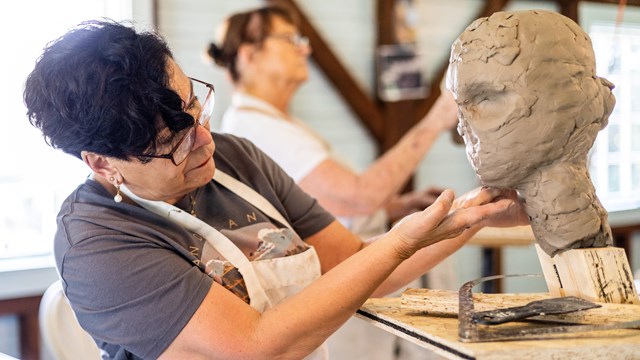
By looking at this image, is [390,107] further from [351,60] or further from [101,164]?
[101,164]

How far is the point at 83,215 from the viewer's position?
4.26 ft

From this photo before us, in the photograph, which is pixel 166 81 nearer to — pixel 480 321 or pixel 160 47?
pixel 160 47

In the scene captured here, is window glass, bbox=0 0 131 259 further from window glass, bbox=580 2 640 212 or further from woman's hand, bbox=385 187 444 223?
window glass, bbox=580 2 640 212

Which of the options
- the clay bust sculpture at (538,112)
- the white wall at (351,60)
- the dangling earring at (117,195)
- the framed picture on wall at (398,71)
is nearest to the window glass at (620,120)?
the white wall at (351,60)

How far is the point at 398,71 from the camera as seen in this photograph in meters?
3.66

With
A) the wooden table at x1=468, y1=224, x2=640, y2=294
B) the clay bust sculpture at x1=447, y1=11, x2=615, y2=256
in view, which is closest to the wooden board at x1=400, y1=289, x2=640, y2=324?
the clay bust sculpture at x1=447, y1=11, x2=615, y2=256

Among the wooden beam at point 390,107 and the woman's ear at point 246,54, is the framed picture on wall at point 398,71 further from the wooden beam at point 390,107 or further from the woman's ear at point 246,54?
the woman's ear at point 246,54

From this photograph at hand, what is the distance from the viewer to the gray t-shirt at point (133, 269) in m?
1.22

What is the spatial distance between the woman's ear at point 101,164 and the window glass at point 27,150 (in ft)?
4.69

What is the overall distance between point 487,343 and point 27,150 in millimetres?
2154

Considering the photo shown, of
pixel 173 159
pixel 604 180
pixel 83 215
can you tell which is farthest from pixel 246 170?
pixel 604 180

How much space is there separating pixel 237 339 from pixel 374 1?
2.71 m

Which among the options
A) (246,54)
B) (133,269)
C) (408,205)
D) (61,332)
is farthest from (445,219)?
(408,205)

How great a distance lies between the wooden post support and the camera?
4.22 ft
